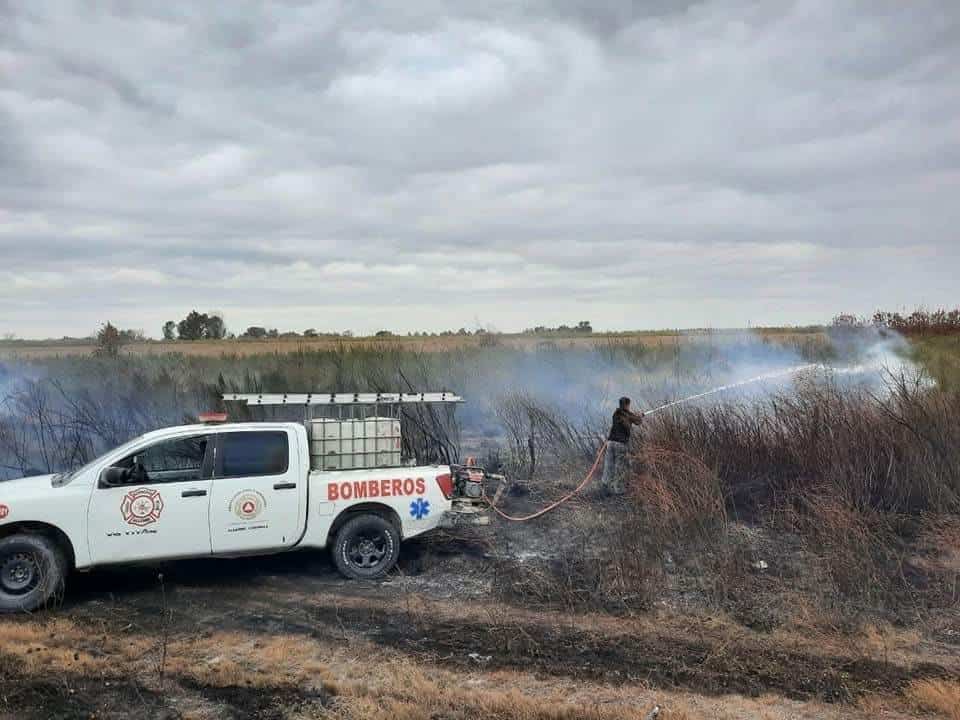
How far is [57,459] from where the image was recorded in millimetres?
16688

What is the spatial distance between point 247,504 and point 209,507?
0.40 meters

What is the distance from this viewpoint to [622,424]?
1287 cm

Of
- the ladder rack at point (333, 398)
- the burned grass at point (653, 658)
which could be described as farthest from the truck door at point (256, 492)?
the burned grass at point (653, 658)

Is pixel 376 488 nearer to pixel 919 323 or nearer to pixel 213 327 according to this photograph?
pixel 919 323

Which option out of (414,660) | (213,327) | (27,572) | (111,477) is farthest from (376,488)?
(213,327)

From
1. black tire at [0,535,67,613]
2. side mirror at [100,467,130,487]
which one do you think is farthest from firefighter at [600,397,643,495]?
black tire at [0,535,67,613]

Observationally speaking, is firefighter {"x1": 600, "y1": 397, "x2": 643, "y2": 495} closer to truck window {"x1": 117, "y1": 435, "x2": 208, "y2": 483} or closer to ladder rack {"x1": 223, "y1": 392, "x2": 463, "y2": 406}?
ladder rack {"x1": 223, "y1": 392, "x2": 463, "y2": 406}

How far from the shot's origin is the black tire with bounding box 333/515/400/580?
9.09 meters

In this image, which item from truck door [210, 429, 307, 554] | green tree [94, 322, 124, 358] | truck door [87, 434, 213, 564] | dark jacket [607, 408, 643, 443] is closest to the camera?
truck door [87, 434, 213, 564]

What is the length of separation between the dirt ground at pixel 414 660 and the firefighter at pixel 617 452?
4.50 m

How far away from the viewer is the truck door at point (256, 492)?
864 centimetres

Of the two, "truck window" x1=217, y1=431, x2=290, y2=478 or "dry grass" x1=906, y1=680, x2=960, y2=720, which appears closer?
"dry grass" x1=906, y1=680, x2=960, y2=720

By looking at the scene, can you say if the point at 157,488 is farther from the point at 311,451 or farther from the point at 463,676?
the point at 463,676

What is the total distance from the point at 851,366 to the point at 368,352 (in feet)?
49.5
